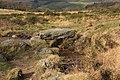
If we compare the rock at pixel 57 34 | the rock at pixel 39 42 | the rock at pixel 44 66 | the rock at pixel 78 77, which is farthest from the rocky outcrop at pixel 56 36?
the rock at pixel 78 77

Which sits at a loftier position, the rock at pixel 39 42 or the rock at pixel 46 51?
the rock at pixel 46 51

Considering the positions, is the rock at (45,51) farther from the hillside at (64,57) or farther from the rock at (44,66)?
the rock at (44,66)

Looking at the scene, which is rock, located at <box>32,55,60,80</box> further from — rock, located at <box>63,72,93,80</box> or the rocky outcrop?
the rocky outcrop

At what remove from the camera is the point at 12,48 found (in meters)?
26.7

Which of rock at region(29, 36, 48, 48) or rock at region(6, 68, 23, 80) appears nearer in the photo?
rock at region(6, 68, 23, 80)

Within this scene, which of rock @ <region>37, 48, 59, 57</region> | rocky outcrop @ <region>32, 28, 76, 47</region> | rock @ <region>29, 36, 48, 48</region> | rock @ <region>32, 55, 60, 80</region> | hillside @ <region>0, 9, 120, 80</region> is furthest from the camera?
rocky outcrop @ <region>32, 28, 76, 47</region>

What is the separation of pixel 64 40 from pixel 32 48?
3364mm

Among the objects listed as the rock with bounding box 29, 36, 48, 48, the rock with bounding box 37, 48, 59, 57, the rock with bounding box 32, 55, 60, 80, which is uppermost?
the rock with bounding box 32, 55, 60, 80

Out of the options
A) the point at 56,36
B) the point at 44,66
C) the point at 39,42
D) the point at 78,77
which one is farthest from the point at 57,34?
the point at 78,77

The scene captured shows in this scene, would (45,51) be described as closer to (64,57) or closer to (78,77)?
(64,57)

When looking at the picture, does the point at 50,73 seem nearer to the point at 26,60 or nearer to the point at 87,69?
the point at 87,69

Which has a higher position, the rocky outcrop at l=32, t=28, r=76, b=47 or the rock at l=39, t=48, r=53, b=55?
the rock at l=39, t=48, r=53, b=55

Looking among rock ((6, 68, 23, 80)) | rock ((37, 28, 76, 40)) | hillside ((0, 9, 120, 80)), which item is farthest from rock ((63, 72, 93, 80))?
rock ((37, 28, 76, 40))

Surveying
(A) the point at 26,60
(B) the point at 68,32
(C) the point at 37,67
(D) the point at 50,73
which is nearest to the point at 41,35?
(B) the point at 68,32
